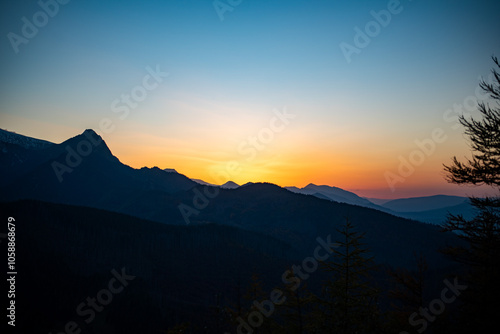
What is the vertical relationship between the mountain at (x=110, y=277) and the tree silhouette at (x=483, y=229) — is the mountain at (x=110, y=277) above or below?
below

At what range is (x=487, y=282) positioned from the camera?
1137cm

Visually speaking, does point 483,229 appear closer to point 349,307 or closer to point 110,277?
point 349,307

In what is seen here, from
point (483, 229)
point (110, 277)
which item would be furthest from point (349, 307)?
point (110, 277)

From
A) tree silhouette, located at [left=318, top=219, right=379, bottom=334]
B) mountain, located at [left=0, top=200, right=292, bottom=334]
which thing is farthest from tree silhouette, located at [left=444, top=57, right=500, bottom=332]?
mountain, located at [left=0, top=200, right=292, bottom=334]

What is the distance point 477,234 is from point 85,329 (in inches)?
5971

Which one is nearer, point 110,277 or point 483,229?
point 483,229

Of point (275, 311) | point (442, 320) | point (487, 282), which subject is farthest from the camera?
point (275, 311)

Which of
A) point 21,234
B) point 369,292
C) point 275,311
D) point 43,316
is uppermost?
point 369,292

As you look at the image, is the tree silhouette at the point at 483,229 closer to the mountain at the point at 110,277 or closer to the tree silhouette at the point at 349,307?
the tree silhouette at the point at 349,307

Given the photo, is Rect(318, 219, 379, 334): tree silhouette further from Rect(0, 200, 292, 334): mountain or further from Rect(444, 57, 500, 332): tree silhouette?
Rect(0, 200, 292, 334): mountain

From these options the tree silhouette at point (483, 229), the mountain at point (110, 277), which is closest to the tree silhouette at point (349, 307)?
the tree silhouette at point (483, 229)

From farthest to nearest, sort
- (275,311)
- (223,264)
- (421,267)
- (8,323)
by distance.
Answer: (223,264) → (8,323) → (421,267) → (275,311)

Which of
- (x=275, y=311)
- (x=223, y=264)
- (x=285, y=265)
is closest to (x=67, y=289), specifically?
(x=223, y=264)

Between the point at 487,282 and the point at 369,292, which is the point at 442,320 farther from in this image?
the point at 369,292
